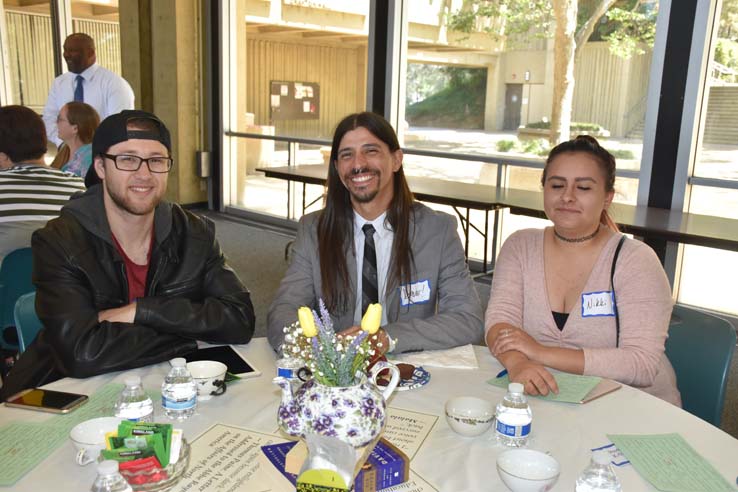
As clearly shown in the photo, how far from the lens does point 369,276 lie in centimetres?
218

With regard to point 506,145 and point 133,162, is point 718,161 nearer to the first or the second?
point 506,145

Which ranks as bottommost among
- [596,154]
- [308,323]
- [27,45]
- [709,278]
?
[709,278]

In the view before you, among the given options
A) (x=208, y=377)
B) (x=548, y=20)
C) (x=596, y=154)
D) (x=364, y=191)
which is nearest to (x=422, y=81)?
(x=548, y=20)

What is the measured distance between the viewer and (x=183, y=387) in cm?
139

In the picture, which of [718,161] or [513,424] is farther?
[718,161]

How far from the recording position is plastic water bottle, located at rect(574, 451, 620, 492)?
106cm

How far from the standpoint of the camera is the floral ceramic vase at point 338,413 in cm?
106

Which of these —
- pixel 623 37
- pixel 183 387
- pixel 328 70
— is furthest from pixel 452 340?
pixel 328 70

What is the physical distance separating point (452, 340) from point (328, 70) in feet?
18.0

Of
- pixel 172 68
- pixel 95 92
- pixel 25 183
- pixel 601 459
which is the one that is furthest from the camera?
pixel 172 68

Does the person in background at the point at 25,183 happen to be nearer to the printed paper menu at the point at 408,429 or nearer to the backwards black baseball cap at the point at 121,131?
the backwards black baseball cap at the point at 121,131

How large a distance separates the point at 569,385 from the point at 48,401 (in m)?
1.23

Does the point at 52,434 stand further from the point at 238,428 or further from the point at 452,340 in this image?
the point at 452,340

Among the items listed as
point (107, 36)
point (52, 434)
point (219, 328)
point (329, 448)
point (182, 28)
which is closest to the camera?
point (329, 448)
